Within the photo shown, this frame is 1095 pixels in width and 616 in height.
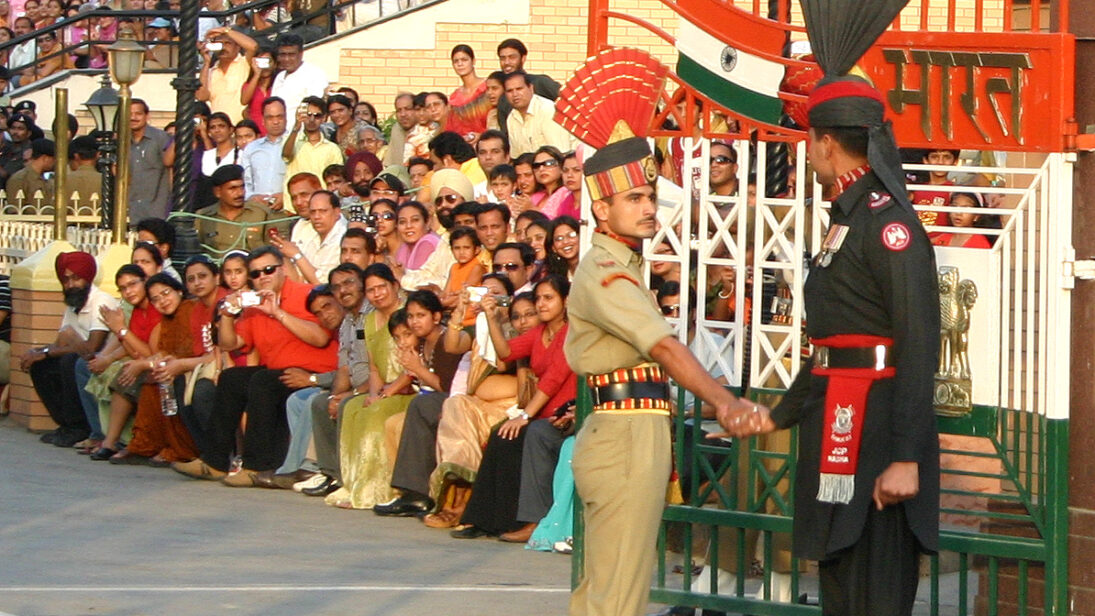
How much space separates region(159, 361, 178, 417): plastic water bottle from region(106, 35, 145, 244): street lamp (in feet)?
7.31

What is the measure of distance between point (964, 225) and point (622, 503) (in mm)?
2505

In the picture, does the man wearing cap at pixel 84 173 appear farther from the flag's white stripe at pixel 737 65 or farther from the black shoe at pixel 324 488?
the flag's white stripe at pixel 737 65

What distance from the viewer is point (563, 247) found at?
11.3 m

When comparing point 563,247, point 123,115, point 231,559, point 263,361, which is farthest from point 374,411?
point 123,115

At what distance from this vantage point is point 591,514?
21.7ft

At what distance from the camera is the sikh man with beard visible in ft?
50.2

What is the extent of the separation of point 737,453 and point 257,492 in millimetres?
5744

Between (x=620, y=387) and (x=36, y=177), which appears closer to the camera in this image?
(x=620, y=387)

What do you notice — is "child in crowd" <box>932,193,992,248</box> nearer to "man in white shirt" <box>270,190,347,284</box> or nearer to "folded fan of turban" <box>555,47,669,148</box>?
"folded fan of turban" <box>555,47,669,148</box>

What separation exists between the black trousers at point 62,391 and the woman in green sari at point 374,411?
3.76 metres

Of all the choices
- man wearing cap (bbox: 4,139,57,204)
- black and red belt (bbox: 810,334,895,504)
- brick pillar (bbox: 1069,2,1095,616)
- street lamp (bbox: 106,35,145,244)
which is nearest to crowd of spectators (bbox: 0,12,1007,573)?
street lamp (bbox: 106,35,145,244)

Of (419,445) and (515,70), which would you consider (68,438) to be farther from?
(515,70)

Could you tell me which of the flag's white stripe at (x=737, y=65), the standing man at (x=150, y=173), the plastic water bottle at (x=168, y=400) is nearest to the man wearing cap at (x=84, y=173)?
the standing man at (x=150, y=173)

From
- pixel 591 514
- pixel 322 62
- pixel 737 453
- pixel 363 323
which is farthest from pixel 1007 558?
pixel 322 62
